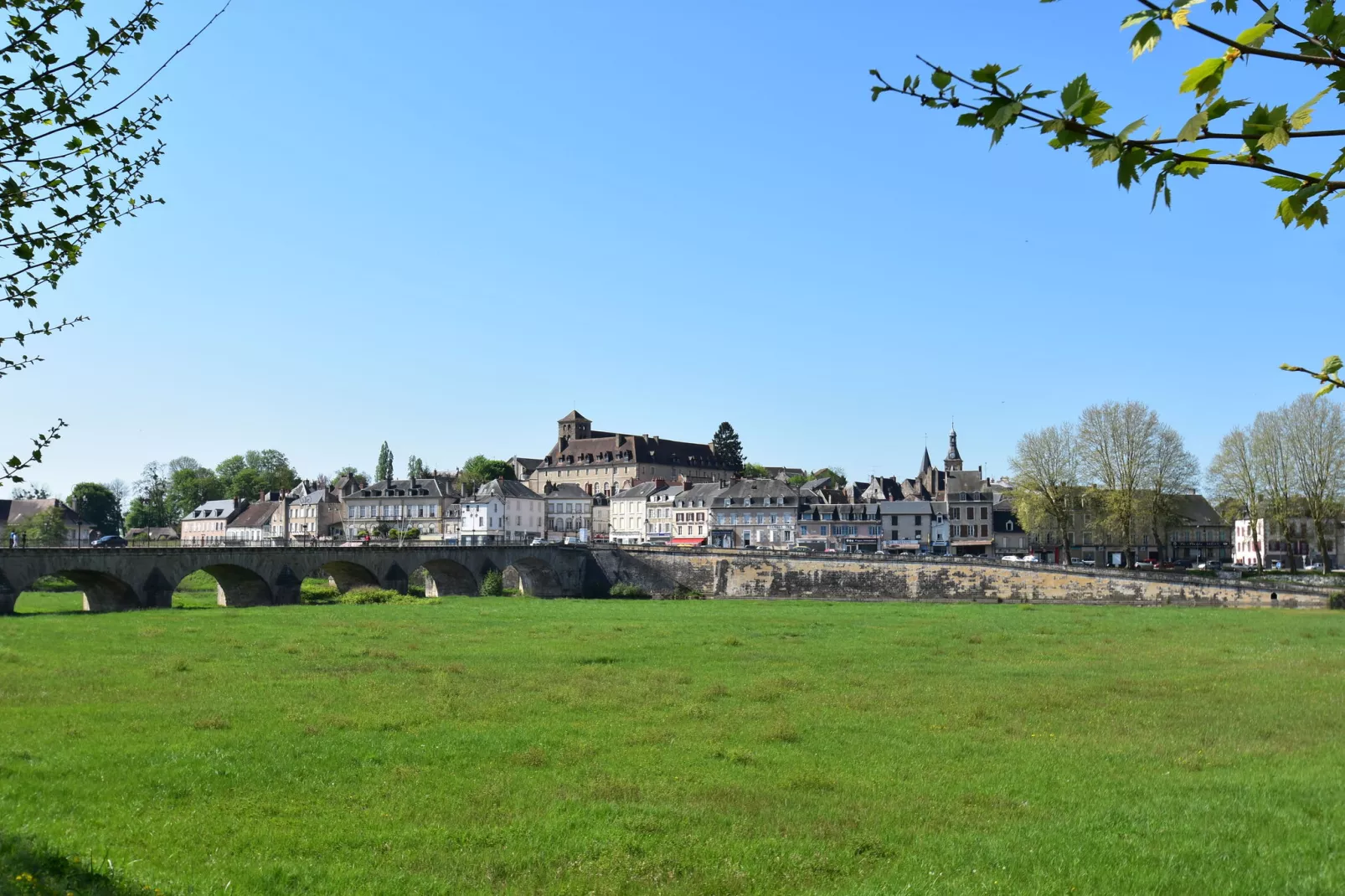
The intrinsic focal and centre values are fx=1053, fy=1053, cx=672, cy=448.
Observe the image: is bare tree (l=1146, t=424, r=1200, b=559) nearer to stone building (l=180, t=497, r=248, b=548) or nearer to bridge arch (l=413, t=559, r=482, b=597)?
bridge arch (l=413, t=559, r=482, b=597)

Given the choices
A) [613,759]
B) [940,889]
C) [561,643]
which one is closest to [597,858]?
[940,889]

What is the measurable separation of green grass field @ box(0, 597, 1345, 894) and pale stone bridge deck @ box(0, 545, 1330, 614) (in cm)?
1980

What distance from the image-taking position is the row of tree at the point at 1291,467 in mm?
69938

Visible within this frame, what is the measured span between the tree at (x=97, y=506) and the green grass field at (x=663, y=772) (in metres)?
102

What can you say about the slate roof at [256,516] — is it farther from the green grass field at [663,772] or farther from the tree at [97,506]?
the green grass field at [663,772]

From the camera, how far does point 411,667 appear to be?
2711 centimetres

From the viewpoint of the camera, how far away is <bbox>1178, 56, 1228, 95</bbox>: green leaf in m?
2.83

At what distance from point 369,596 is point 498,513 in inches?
1734

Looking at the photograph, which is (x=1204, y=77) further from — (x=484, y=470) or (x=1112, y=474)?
(x=484, y=470)

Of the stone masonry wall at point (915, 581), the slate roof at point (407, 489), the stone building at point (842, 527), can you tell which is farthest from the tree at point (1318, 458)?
the slate roof at point (407, 489)

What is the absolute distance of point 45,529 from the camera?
300 feet

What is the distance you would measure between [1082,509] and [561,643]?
6724cm

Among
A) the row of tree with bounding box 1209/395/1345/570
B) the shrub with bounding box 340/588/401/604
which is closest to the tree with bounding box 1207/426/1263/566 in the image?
the row of tree with bounding box 1209/395/1345/570

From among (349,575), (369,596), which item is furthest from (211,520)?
(369,596)
